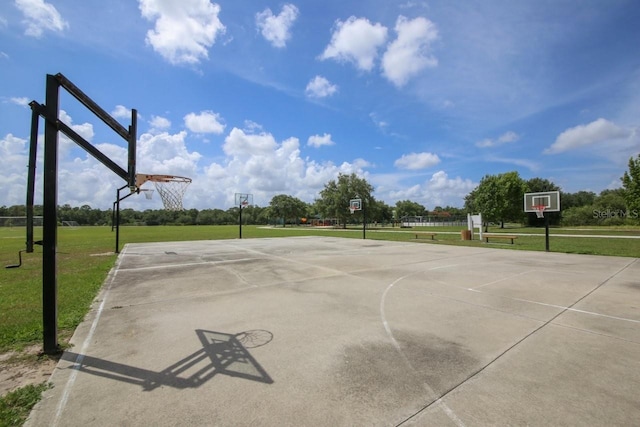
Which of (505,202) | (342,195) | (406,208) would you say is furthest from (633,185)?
(406,208)

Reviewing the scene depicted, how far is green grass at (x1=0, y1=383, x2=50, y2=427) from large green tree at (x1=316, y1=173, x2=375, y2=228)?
188ft

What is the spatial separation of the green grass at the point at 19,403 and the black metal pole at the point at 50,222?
112 centimetres

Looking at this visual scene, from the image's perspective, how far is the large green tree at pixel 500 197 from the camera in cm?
5084

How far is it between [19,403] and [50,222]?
2.34 metres

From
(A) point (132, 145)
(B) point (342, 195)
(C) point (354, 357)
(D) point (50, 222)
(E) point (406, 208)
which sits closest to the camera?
(C) point (354, 357)

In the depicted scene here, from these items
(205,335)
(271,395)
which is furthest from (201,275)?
(271,395)

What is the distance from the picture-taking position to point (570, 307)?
6.11 m

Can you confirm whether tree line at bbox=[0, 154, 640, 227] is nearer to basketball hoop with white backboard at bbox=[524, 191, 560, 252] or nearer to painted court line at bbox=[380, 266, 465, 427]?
basketball hoop with white backboard at bbox=[524, 191, 560, 252]

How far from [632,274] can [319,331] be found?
1101 cm

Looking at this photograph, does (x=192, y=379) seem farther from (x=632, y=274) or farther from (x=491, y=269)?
(x=632, y=274)

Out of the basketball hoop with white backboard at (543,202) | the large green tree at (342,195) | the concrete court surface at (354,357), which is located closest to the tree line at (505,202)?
the large green tree at (342,195)

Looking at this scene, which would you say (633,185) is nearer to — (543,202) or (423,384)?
(543,202)

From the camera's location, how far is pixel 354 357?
3947mm

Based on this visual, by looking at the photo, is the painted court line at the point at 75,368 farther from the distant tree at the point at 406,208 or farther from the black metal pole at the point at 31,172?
the distant tree at the point at 406,208
